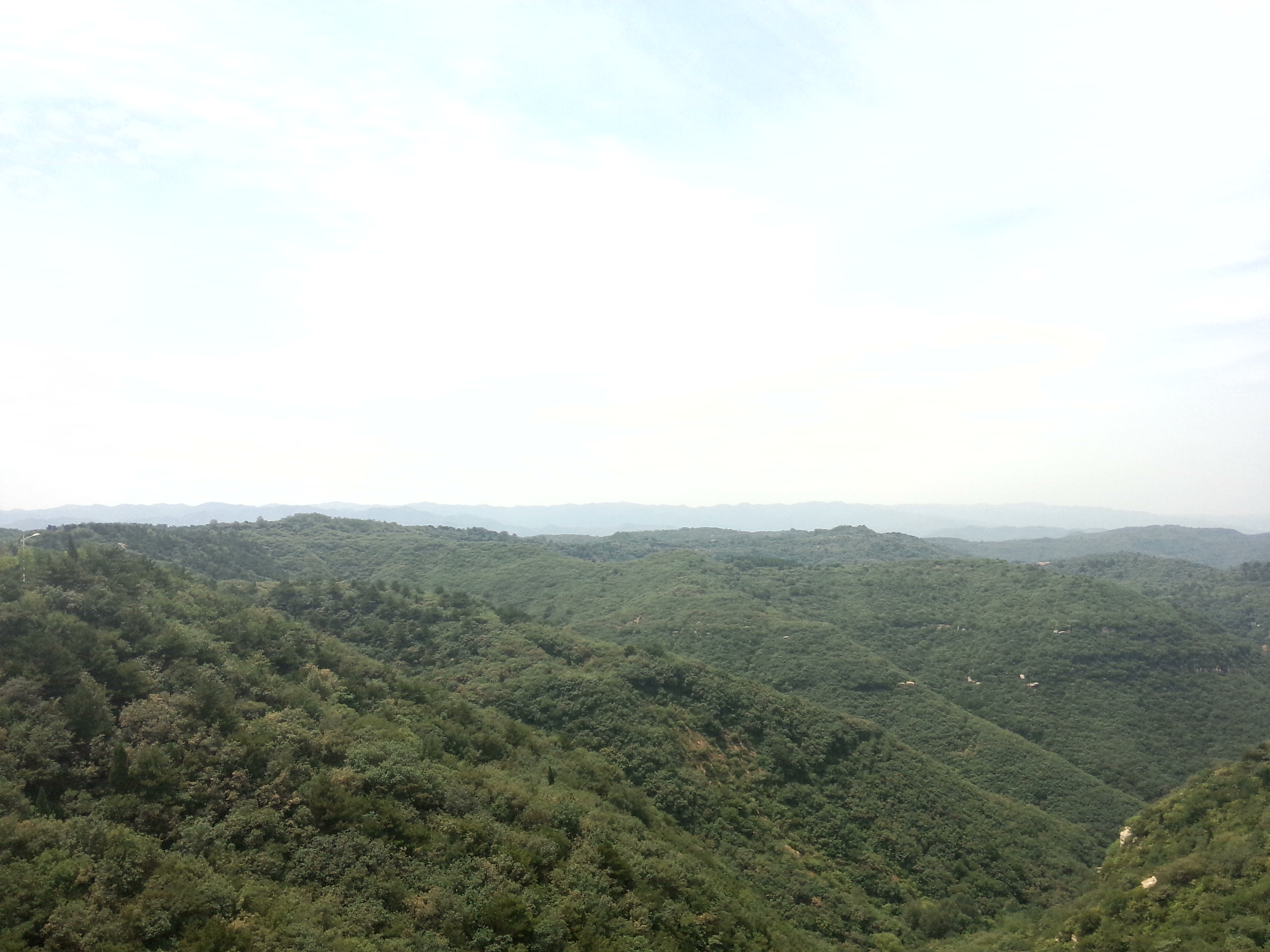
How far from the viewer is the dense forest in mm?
19656

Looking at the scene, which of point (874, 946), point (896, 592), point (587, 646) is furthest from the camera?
point (896, 592)

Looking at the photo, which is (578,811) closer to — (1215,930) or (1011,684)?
(1215,930)

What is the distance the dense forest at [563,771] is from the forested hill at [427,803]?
0.15 meters

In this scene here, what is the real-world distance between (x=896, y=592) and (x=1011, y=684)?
3333 cm

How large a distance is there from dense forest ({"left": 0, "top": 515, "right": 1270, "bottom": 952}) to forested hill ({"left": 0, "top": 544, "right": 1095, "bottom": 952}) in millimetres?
149

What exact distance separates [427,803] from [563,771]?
41.7 ft

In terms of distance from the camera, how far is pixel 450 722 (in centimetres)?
3675

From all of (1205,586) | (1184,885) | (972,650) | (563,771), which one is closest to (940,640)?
(972,650)

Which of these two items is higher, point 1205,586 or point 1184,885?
point 1184,885

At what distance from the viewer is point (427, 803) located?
83.9 feet

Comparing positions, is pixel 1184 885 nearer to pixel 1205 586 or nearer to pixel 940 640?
pixel 940 640

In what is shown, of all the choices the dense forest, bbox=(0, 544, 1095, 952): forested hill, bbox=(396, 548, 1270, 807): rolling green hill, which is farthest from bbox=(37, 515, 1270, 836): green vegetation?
bbox=(0, 544, 1095, 952): forested hill

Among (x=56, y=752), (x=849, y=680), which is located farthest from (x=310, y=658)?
(x=849, y=680)

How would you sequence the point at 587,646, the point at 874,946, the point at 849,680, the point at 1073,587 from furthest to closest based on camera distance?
the point at 1073,587 < the point at 849,680 < the point at 587,646 < the point at 874,946
